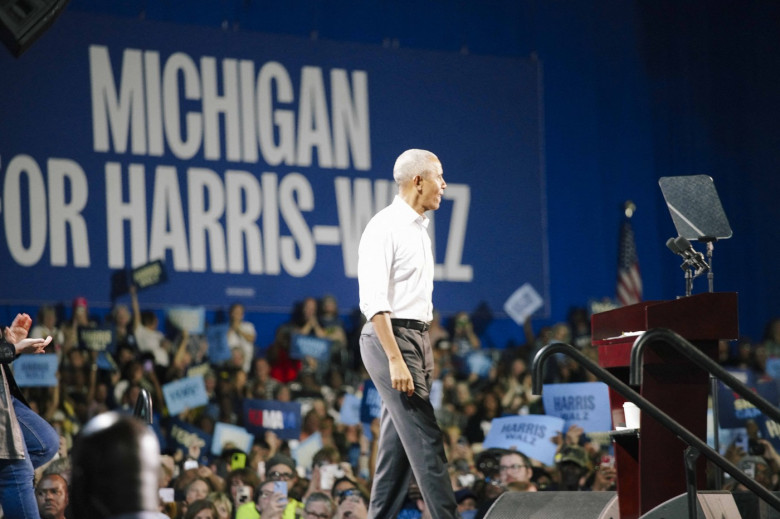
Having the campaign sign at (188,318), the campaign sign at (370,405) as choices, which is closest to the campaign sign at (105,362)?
the campaign sign at (188,318)

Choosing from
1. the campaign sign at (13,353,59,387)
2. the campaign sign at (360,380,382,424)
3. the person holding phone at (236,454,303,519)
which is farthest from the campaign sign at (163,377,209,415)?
the person holding phone at (236,454,303,519)

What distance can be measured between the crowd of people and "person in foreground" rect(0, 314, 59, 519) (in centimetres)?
141

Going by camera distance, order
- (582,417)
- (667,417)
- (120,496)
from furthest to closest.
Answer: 1. (582,417)
2. (667,417)
3. (120,496)

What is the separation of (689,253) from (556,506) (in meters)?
1.03

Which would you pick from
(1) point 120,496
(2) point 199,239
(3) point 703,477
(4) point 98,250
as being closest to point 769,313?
(2) point 199,239

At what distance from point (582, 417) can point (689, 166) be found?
500 cm

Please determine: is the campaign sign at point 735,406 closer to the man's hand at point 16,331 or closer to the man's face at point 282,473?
the man's face at point 282,473

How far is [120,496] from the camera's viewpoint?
4.15 ft

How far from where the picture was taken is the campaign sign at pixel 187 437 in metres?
6.78

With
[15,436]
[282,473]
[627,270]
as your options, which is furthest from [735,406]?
[15,436]

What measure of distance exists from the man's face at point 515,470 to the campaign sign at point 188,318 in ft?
10.4

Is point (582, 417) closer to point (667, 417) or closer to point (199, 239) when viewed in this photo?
point (667, 417)

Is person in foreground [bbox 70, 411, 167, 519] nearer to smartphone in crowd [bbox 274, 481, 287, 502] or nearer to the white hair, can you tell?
the white hair

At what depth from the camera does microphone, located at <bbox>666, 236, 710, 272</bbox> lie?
12.2ft
